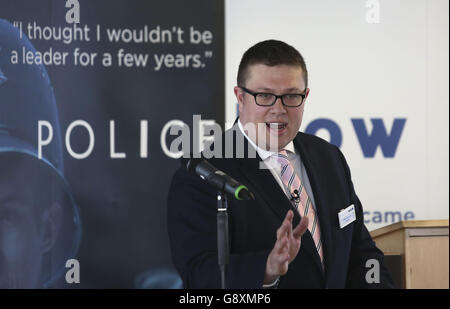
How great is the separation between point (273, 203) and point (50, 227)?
5.80 feet

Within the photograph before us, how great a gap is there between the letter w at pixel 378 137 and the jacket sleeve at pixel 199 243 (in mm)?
1989

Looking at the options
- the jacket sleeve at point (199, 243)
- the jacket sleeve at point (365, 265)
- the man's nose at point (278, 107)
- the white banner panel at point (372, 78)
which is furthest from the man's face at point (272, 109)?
the white banner panel at point (372, 78)

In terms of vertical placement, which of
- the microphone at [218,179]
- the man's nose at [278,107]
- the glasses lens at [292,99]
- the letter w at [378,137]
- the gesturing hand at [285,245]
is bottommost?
the gesturing hand at [285,245]

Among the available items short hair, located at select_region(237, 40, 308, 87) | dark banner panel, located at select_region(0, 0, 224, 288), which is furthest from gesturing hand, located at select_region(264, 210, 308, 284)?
dark banner panel, located at select_region(0, 0, 224, 288)

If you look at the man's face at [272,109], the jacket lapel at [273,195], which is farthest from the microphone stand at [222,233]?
the man's face at [272,109]

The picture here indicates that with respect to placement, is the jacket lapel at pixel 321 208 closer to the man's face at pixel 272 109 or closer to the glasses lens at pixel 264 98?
the man's face at pixel 272 109

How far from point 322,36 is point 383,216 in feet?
4.14

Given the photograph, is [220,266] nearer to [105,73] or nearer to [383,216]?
[105,73]

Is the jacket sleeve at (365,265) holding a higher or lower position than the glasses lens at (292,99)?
lower

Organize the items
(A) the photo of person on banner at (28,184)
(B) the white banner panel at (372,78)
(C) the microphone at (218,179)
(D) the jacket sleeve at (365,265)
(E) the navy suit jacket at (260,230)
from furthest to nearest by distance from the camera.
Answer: (B) the white banner panel at (372,78) → (A) the photo of person on banner at (28,184) → (D) the jacket sleeve at (365,265) → (E) the navy suit jacket at (260,230) → (C) the microphone at (218,179)

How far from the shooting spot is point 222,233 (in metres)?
2.22

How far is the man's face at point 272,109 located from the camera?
9.09 feet

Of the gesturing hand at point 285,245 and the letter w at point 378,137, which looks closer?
the gesturing hand at point 285,245

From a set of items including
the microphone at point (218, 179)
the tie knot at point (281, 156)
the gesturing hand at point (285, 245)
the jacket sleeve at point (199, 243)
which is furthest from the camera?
the tie knot at point (281, 156)
